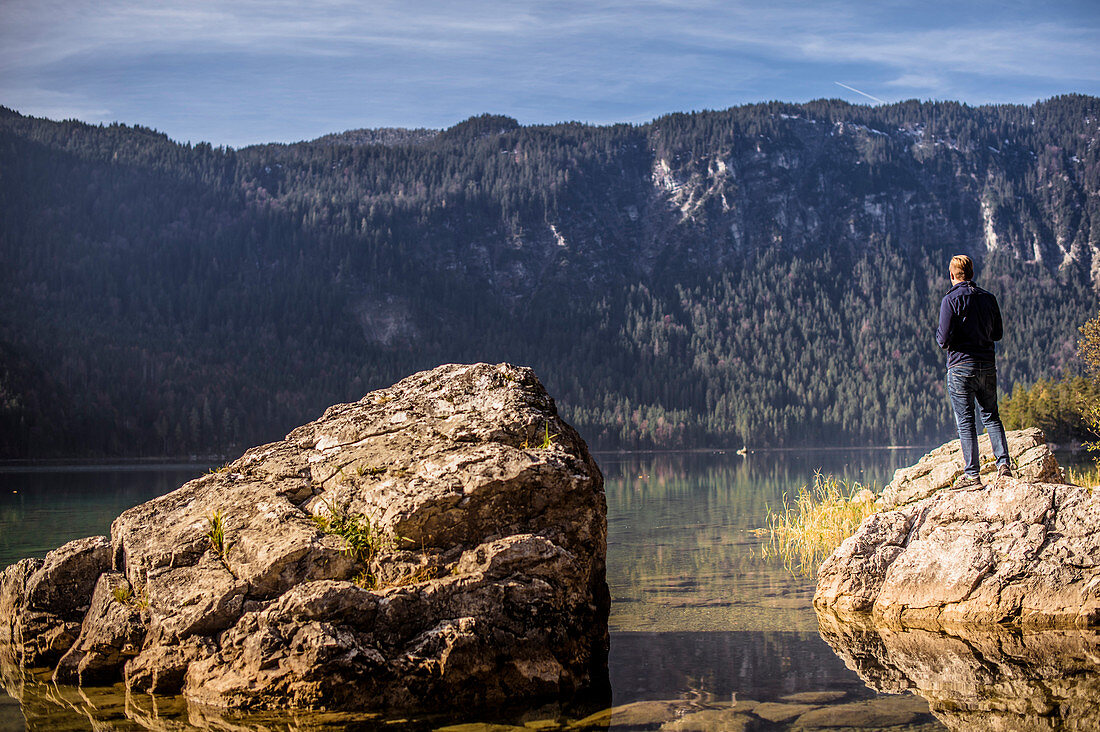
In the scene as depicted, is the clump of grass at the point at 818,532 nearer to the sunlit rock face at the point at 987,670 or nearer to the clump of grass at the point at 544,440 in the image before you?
the sunlit rock face at the point at 987,670

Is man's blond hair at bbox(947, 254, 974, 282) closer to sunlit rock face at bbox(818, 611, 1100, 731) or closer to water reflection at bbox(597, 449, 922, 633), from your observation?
sunlit rock face at bbox(818, 611, 1100, 731)

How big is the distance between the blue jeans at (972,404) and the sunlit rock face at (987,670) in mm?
2556

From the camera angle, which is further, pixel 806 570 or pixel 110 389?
pixel 110 389

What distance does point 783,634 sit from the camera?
1207cm

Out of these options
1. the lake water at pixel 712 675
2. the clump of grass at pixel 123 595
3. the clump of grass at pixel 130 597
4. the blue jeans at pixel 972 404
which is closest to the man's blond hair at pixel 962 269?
the blue jeans at pixel 972 404

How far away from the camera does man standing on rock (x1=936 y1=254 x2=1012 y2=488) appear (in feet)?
42.3

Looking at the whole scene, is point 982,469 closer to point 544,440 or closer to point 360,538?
point 544,440

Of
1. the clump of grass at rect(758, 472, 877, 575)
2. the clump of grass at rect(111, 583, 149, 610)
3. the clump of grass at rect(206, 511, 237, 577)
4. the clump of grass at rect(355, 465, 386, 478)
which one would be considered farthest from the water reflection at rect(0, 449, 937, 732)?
the clump of grass at rect(355, 465, 386, 478)

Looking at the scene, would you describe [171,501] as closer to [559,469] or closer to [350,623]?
[350,623]

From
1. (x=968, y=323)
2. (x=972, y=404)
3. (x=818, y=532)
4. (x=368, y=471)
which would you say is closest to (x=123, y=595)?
(x=368, y=471)

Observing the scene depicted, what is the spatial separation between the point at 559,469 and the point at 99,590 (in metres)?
5.12

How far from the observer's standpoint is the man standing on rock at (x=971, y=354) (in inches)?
508

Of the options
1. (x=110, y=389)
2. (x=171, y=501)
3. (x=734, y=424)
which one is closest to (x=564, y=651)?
(x=171, y=501)

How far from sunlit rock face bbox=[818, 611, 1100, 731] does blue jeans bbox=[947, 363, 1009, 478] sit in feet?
8.39
